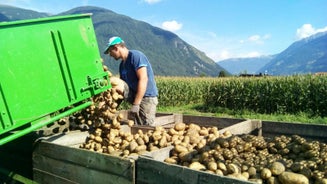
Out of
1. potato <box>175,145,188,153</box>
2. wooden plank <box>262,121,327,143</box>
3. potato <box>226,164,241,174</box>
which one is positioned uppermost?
potato <box>175,145,188,153</box>

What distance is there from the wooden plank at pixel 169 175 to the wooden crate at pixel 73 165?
0.10 meters

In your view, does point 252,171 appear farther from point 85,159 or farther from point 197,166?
point 85,159

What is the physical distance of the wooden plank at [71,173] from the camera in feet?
11.6

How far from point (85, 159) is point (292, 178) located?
210 centimetres

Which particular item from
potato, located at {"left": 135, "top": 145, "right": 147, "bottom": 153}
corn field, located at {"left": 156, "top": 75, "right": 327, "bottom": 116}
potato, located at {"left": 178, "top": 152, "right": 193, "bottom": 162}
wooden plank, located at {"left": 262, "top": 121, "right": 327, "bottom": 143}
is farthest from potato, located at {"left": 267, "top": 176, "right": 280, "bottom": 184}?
corn field, located at {"left": 156, "top": 75, "right": 327, "bottom": 116}

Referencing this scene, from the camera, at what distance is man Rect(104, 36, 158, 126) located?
581 cm

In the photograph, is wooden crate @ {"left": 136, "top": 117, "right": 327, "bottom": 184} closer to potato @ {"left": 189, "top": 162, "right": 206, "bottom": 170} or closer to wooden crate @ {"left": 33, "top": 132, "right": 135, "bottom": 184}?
wooden crate @ {"left": 33, "top": 132, "right": 135, "bottom": 184}

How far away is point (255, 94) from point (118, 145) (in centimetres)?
1449

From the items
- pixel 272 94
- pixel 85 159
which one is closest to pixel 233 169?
pixel 85 159

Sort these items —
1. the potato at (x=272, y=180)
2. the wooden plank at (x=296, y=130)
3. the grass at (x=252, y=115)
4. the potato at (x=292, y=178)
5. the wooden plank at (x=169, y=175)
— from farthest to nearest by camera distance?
the grass at (x=252, y=115) < the wooden plank at (x=296, y=130) < the potato at (x=272, y=180) < the potato at (x=292, y=178) < the wooden plank at (x=169, y=175)

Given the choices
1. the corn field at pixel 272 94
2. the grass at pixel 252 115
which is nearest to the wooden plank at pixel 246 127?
the grass at pixel 252 115

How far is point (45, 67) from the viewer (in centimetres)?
409

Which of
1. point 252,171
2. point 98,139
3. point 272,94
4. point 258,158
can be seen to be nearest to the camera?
point 252,171

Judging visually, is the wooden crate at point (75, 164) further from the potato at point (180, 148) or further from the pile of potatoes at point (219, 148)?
the pile of potatoes at point (219, 148)
